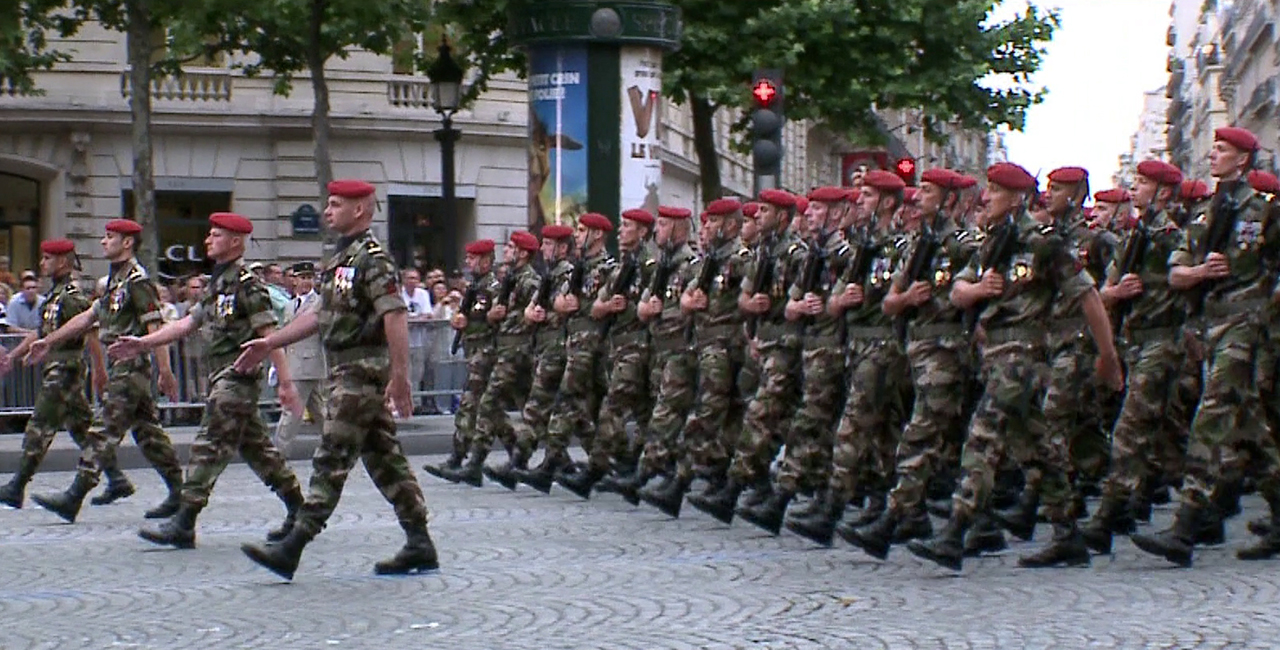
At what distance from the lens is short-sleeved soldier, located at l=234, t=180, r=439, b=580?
1096 cm

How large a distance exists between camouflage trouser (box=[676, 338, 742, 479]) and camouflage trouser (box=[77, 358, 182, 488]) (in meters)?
2.88

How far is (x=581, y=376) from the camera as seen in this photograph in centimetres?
1581

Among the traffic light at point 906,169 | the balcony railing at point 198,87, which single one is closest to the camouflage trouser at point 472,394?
the traffic light at point 906,169

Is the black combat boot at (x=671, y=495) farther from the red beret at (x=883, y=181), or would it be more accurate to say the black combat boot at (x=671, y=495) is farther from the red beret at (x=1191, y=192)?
the red beret at (x=1191, y=192)

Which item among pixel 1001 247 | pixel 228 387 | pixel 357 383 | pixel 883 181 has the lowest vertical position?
pixel 228 387

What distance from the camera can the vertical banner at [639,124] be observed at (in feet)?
72.1

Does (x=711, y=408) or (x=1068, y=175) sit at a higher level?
(x=1068, y=175)

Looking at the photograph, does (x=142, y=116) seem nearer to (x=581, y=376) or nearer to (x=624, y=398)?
(x=581, y=376)

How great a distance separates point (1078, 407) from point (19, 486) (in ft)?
20.9

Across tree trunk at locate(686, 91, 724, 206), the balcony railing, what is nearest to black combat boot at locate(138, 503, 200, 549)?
tree trunk at locate(686, 91, 724, 206)

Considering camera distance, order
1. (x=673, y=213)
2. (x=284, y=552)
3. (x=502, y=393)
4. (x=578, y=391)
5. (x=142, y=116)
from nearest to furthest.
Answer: (x=284, y=552)
(x=673, y=213)
(x=578, y=391)
(x=502, y=393)
(x=142, y=116)

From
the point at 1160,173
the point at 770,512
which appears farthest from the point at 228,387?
the point at 1160,173

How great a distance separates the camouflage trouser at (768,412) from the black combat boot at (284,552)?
10.2ft

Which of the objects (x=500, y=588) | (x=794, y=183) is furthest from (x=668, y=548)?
(x=794, y=183)
